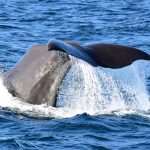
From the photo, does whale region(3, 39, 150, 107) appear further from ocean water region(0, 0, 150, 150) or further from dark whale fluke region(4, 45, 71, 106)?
ocean water region(0, 0, 150, 150)

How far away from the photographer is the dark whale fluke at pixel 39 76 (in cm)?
1066

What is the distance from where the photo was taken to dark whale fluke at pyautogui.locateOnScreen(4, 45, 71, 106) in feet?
35.0

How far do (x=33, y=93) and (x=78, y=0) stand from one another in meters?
19.1

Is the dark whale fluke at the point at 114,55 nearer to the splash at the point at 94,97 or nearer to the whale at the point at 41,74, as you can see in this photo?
the whale at the point at 41,74

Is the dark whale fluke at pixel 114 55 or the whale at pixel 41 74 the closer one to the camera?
the dark whale fluke at pixel 114 55

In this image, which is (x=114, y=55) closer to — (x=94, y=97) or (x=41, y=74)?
(x=41, y=74)

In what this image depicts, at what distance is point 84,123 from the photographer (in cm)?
1088

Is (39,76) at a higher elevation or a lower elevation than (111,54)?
lower

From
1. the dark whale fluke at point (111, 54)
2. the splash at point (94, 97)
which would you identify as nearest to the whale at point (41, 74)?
the dark whale fluke at point (111, 54)

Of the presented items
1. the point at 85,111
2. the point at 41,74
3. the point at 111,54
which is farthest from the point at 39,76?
the point at 111,54

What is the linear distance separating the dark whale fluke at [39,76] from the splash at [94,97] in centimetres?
13

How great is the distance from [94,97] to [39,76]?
185 centimetres

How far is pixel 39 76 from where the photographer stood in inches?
424

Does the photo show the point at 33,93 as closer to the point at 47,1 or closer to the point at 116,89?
the point at 116,89
